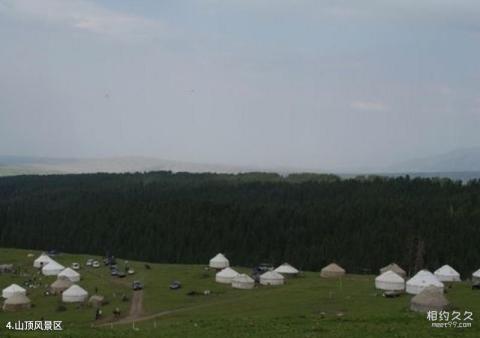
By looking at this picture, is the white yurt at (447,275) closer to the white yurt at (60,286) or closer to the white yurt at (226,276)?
the white yurt at (226,276)

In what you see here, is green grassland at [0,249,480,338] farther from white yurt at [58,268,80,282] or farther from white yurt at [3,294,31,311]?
white yurt at [3,294,31,311]

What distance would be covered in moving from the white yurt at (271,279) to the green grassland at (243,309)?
1.62 metres

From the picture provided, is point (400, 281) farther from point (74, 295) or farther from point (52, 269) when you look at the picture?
point (52, 269)

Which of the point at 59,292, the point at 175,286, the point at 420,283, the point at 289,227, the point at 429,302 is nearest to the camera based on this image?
the point at 429,302

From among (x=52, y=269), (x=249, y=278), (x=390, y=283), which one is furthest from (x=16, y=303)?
(x=390, y=283)

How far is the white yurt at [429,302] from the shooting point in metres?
56.2

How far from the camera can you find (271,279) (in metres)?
86.3

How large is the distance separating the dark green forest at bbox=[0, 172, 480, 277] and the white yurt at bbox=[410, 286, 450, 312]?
135 feet

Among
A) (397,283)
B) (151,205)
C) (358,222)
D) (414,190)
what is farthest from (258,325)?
(414,190)

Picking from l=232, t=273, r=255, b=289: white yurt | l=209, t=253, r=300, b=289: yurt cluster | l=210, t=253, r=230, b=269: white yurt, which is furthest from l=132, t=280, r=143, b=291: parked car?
l=210, t=253, r=230, b=269: white yurt

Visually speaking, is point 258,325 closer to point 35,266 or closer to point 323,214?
point 35,266

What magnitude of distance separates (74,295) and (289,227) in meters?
61.7

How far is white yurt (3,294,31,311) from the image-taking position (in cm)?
7238

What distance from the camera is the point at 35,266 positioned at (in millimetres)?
109625
